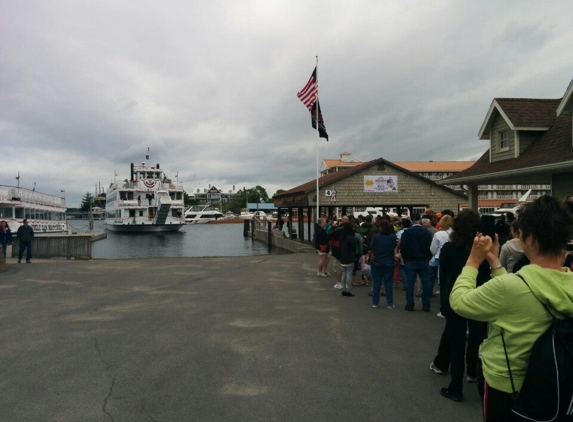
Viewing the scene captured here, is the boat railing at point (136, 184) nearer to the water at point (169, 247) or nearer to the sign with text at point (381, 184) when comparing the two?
the water at point (169, 247)

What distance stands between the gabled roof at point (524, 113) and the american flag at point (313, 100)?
21.9 ft

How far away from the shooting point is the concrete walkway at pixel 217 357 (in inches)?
153

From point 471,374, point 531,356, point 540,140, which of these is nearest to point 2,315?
point 471,374

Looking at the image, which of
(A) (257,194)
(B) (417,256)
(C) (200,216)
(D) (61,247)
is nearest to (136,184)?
(D) (61,247)

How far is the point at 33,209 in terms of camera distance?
107ft

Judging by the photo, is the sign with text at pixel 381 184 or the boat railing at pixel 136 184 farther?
the boat railing at pixel 136 184

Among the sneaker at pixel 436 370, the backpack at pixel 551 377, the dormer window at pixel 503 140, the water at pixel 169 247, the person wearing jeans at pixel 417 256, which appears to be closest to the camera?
the backpack at pixel 551 377

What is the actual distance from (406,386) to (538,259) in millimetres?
2717

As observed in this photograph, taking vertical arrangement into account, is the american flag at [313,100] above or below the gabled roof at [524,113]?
above

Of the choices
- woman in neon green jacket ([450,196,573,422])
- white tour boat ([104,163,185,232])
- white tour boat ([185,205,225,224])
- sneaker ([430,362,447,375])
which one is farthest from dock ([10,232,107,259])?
white tour boat ([185,205,225,224])

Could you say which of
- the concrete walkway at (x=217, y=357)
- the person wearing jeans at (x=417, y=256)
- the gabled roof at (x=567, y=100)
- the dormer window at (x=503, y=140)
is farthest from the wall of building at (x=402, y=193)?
the person wearing jeans at (x=417, y=256)

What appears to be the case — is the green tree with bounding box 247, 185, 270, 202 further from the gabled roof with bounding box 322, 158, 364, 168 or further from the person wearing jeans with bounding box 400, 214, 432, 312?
the person wearing jeans with bounding box 400, 214, 432, 312

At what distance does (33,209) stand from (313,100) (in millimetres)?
25367

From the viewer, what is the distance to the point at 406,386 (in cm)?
437
